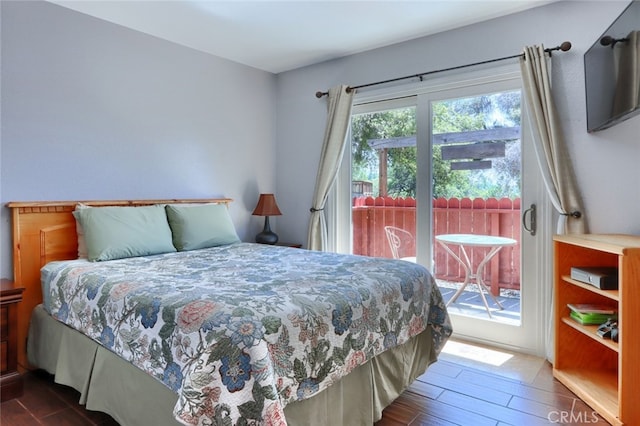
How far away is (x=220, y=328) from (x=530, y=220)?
95.7 inches

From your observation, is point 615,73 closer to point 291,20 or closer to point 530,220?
point 530,220

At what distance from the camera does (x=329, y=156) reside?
365 centimetres

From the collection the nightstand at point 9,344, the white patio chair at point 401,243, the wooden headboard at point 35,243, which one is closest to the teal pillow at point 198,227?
the wooden headboard at point 35,243

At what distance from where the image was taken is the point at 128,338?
1575 mm

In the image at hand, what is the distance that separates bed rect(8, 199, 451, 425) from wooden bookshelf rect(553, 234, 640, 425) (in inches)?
31.1

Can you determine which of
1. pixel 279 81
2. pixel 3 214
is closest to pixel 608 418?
pixel 3 214

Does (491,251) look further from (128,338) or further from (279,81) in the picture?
(279,81)

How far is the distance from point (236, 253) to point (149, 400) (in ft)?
4.34

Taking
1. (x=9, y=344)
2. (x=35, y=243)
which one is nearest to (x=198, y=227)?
(x=35, y=243)

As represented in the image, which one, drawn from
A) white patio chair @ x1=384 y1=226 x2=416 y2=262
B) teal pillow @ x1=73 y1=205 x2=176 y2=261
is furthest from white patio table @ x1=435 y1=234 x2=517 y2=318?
teal pillow @ x1=73 y1=205 x2=176 y2=261

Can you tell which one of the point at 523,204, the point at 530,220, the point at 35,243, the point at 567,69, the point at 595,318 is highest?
the point at 567,69

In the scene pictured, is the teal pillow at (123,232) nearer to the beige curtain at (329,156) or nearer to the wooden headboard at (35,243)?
the wooden headboard at (35,243)

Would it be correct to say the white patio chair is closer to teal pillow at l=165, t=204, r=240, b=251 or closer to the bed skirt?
the bed skirt

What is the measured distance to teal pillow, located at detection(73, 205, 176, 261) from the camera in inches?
94.8
